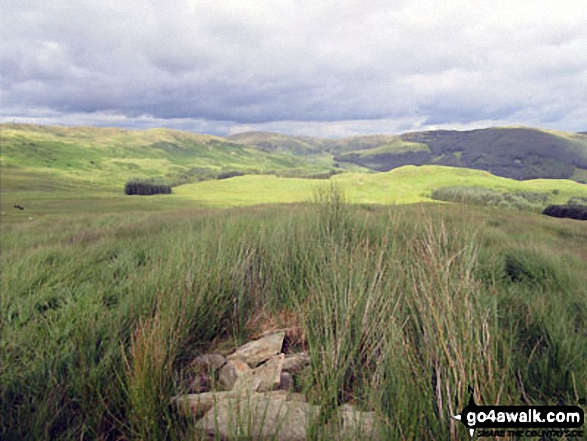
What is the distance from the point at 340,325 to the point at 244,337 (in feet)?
3.91

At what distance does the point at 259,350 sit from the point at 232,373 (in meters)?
0.32

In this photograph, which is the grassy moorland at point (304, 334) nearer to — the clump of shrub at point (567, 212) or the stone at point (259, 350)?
the stone at point (259, 350)

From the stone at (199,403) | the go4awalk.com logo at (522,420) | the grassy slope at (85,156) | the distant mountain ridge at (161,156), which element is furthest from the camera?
the distant mountain ridge at (161,156)

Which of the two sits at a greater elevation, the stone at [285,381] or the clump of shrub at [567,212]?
the stone at [285,381]

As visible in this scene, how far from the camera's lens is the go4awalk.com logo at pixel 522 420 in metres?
1.40

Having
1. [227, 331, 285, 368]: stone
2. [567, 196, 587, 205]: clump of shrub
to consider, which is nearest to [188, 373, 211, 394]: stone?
[227, 331, 285, 368]: stone

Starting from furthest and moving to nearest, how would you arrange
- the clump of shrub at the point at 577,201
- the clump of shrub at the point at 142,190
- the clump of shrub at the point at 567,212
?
the clump of shrub at the point at 142,190 < the clump of shrub at the point at 577,201 < the clump of shrub at the point at 567,212

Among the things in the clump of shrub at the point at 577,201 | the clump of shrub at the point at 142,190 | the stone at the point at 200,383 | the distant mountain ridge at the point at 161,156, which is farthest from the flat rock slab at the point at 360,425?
the distant mountain ridge at the point at 161,156

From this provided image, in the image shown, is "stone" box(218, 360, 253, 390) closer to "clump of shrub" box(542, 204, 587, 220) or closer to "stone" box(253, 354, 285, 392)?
"stone" box(253, 354, 285, 392)

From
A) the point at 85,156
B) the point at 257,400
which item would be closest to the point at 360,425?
the point at 257,400

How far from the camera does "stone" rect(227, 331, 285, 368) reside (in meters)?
2.53

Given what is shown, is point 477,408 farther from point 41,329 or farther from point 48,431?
point 41,329

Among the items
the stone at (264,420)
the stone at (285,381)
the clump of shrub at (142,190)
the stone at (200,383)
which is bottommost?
the clump of shrub at (142,190)

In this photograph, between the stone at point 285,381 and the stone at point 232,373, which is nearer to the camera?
the stone at point 285,381
